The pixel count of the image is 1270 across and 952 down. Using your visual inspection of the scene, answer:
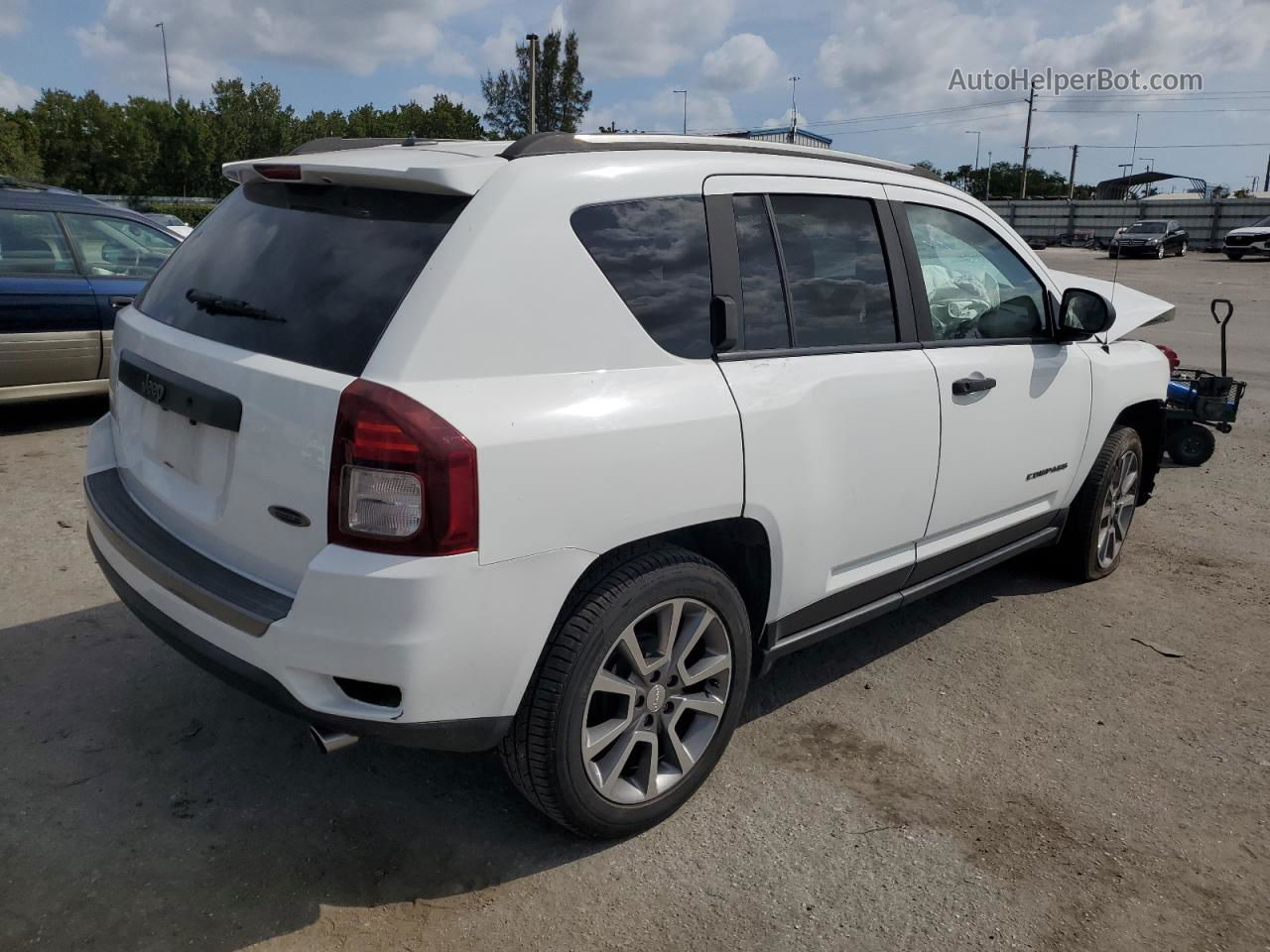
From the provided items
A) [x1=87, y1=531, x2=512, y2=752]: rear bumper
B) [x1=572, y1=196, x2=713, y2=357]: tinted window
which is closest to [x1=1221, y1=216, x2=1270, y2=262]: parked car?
[x1=572, y1=196, x2=713, y2=357]: tinted window

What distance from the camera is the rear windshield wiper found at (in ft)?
8.34

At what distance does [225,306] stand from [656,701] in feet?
5.32

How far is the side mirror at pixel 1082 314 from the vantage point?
3959 millimetres

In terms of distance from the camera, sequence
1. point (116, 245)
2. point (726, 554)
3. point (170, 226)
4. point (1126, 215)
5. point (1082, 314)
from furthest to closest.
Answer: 1. point (1126, 215)
2. point (170, 226)
3. point (116, 245)
4. point (1082, 314)
5. point (726, 554)

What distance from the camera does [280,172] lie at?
273 centimetres

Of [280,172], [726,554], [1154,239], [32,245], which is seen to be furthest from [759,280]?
[1154,239]

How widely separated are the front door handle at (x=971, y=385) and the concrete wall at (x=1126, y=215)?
51328 mm

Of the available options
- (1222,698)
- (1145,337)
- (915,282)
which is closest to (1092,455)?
(1222,698)

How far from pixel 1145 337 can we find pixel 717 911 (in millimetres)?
14096

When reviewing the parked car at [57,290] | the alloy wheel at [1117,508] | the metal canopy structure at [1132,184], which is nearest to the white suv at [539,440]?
the alloy wheel at [1117,508]

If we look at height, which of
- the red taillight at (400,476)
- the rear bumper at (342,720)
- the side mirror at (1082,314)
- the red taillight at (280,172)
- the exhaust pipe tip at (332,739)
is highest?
the red taillight at (280,172)

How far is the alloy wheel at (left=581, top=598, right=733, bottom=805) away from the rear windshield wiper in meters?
1.25

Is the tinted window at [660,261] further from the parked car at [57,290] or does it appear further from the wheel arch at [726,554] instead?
the parked car at [57,290]

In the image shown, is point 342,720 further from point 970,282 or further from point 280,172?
point 970,282
